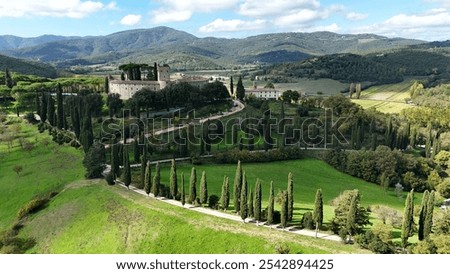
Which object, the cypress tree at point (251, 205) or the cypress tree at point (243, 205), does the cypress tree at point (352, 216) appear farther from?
the cypress tree at point (243, 205)

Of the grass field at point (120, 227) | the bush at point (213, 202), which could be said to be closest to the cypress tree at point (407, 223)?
the grass field at point (120, 227)

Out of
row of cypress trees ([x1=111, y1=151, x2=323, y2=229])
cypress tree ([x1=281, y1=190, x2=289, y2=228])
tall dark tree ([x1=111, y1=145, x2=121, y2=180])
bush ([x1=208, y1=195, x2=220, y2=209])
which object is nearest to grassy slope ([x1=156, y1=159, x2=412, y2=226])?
row of cypress trees ([x1=111, y1=151, x2=323, y2=229])

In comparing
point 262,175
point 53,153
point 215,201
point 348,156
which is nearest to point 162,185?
point 215,201

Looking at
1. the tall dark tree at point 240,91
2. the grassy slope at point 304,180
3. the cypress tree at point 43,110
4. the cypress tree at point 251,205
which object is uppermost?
the tall dark tree at point 240,91

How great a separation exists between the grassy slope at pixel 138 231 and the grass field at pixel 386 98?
115 m

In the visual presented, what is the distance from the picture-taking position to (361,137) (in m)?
91.0

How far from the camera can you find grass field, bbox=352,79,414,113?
14325 cm

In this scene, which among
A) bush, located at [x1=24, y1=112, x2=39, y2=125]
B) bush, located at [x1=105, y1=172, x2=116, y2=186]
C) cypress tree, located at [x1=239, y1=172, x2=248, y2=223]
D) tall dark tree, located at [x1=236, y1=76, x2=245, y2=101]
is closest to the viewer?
cypress tree, located at [x1=239, y1=172, x2=248, y2=223]

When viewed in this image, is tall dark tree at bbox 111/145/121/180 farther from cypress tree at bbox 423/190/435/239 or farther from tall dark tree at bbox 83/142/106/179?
cypress tree at bbox 423/190/435/239

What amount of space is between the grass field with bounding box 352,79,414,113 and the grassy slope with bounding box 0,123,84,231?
114276 mm

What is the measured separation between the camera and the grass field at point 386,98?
143250 millimetres

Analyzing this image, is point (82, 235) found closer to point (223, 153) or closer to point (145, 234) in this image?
point (145, 234)

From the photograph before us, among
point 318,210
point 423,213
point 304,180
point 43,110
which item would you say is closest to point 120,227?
point 318,210

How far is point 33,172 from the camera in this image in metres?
65.9
